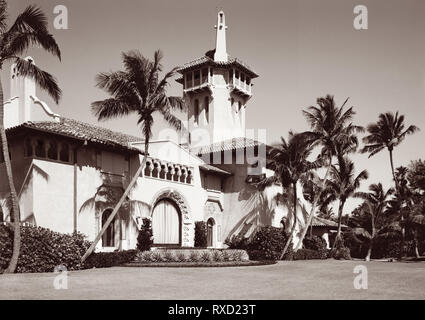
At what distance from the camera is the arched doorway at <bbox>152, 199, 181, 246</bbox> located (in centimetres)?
3056

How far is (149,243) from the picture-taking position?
90.4 ft

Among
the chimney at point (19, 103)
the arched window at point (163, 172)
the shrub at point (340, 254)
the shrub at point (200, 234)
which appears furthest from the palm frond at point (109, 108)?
the shrub at point (340, 254)

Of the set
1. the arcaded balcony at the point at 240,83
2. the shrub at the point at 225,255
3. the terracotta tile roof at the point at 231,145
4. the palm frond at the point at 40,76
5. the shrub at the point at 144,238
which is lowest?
the shrub at the point at 225,255

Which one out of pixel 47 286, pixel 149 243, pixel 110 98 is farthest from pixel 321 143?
pixel 47 286

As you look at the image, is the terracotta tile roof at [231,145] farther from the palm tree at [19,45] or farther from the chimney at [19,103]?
the palm tree at [19,45]

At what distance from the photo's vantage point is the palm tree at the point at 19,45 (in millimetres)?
18547

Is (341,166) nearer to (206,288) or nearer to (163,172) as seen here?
(163,172)

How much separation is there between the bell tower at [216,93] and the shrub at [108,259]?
20.4 m

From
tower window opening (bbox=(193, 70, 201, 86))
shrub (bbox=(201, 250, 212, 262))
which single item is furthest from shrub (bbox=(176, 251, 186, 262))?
tower window opening (bbox=(193, 70, 201, 86))

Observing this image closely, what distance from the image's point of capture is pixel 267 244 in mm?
32219

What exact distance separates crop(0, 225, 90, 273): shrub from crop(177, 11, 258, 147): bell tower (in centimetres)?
2427

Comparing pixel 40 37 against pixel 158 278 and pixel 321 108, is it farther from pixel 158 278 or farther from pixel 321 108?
pixel 321 108

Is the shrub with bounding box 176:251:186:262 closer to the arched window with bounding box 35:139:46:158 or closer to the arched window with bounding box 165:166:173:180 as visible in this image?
the arched window with bounding box 165:166:173:180

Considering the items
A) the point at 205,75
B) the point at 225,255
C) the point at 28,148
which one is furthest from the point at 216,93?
the point at 28,148
